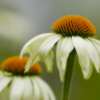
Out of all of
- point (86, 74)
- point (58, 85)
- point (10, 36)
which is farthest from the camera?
point (10, 36)

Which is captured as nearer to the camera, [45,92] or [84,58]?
[84,58]

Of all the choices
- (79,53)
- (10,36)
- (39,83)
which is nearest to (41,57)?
(79,53)

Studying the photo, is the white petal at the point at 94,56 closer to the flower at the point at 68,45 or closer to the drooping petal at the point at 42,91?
the flower at the point at 68,45

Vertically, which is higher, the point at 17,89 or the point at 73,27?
the point at 73,27

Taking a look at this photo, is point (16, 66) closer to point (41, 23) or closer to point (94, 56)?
point (94, 56)

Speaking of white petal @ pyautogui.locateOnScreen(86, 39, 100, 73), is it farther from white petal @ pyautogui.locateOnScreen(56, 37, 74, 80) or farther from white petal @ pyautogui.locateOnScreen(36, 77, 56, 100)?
white petal @ pyautogui.locateOnScreen(36, 77, 56, 100)

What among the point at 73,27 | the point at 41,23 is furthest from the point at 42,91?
the point at 41,23

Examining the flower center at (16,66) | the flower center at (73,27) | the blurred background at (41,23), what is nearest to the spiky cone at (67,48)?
the flower center at (73,27)

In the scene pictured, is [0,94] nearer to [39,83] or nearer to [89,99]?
[39,83]
